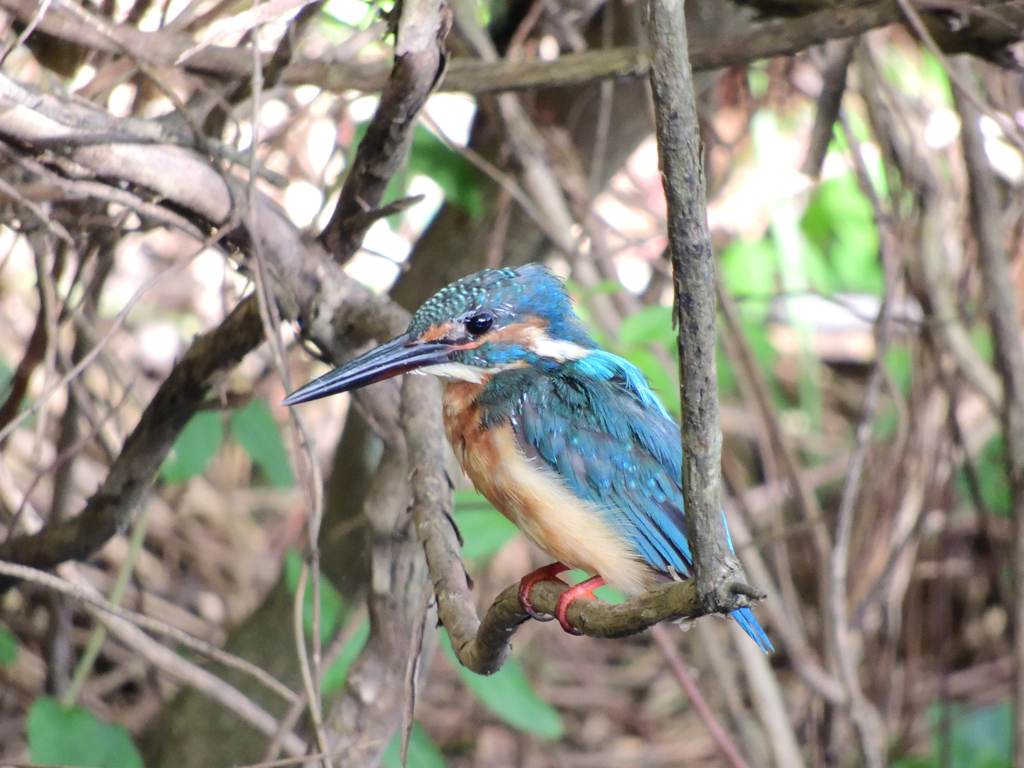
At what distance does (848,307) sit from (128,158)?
1.81m

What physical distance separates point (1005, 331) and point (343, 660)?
76.7 inches

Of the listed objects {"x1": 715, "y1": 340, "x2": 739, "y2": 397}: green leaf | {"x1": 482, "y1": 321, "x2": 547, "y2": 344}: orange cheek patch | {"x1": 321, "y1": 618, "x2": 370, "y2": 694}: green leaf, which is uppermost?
{"x1": 715, "y1": 340, "x2": 739, "y2": 397}: green leaf

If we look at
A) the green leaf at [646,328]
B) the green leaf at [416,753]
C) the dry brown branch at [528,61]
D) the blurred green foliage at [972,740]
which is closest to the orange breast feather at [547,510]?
the green leaf at [646,328]

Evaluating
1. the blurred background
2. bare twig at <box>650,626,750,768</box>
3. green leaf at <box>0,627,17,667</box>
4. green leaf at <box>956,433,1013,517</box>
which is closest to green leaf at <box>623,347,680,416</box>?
the blurred background

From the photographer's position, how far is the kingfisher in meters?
1.54

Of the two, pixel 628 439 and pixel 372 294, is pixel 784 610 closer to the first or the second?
pixel 628 439

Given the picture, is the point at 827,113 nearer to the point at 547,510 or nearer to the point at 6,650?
the point at 547,510

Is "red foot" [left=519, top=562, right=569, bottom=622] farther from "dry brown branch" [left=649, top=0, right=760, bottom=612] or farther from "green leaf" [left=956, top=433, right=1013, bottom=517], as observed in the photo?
"green leaf" [left=956, top=433, right=1013, bottom=517]

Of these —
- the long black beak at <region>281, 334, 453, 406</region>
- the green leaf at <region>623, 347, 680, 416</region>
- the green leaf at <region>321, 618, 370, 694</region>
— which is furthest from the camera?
the green leaf at <region>623, 347, 680, 416</region>

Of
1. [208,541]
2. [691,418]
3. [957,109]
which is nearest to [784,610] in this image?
[957,109]

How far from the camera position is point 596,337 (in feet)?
7.36

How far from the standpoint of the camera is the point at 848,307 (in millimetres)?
2473

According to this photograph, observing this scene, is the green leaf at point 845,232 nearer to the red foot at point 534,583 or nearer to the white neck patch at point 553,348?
the white neck patch at point 553,348

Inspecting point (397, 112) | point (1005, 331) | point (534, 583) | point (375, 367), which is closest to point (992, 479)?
point (1005, 331)
